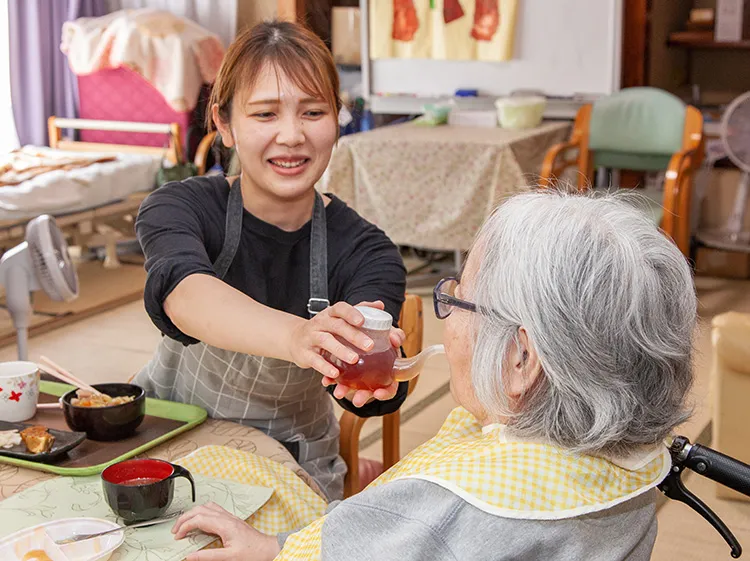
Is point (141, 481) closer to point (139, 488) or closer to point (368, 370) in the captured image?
point (139, 488)

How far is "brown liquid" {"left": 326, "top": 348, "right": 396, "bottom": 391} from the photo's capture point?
1.33 meters

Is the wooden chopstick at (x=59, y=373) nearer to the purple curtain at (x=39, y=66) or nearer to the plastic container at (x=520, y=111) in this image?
the plastic container at (x=520, y=111)

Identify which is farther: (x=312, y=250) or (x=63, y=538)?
(x=312, y=250)

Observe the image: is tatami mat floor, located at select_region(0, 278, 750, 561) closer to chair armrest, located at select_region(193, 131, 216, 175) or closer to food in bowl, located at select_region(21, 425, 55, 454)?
chair armrest, located at select_region(193, 131, 216, 175)

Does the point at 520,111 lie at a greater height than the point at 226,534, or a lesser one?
greater

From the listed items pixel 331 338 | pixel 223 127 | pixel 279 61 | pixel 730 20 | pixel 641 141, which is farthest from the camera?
pixel 730 20

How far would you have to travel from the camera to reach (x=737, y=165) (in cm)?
507

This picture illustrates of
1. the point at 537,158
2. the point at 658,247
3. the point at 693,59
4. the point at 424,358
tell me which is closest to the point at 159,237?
the point at 424,358

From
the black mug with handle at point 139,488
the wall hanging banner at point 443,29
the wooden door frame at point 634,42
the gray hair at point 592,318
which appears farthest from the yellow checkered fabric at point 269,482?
the wooden door frame at point 634,42

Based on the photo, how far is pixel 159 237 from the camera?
1682 mm

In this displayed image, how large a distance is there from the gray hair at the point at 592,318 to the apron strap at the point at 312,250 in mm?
678

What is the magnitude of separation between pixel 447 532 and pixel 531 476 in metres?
0.11

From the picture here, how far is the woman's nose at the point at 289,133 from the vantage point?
68.2 inches

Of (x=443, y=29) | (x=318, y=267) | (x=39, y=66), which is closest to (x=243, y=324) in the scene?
(x=318, y=267)
